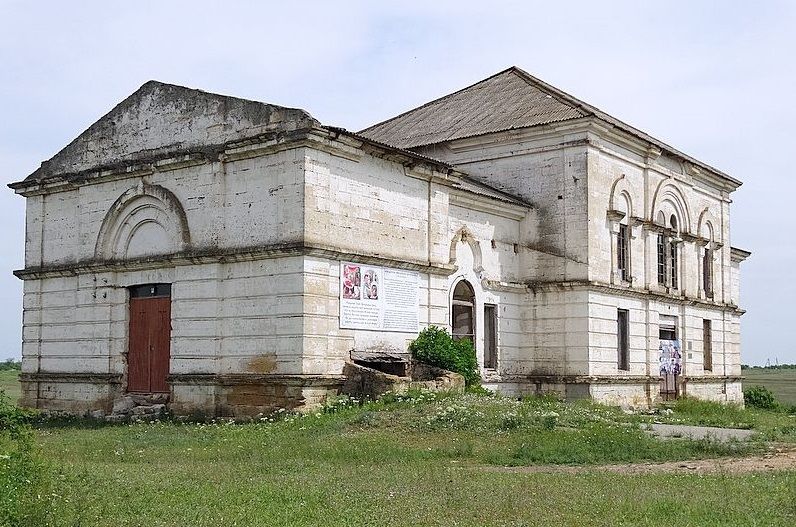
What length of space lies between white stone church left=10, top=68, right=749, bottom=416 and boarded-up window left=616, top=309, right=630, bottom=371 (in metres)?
0.06

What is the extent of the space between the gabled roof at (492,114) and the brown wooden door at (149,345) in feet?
31.7

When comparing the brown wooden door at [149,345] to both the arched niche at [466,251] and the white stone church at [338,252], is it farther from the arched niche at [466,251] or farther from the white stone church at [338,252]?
the arched niche at [466,251]

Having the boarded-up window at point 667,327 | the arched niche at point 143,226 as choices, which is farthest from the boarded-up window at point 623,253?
the arched niche at point 143,226

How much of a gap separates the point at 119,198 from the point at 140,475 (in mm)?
11895

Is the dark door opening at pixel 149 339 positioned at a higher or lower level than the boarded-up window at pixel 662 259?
lower

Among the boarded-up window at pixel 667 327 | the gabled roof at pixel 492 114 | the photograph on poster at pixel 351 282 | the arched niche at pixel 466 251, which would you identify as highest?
the gabled roof at pixel 492 114

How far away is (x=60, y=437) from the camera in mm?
18203

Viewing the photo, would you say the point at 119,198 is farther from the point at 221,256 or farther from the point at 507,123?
the point at 507,123

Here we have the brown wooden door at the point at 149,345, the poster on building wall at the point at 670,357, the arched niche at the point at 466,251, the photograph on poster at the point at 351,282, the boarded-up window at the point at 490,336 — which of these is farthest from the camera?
the poster on building wall at the point at 670,357

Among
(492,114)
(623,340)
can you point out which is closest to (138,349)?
(492,114)

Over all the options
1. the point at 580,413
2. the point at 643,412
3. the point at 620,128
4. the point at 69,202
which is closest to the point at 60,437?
the point at 69,202

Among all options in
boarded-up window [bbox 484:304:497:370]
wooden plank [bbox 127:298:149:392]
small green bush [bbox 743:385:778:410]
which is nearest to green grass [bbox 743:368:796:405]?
small green bush [bbox 743:385:778:410]

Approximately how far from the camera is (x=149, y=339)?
2219 cm

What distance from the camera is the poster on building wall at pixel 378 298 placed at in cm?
2030
